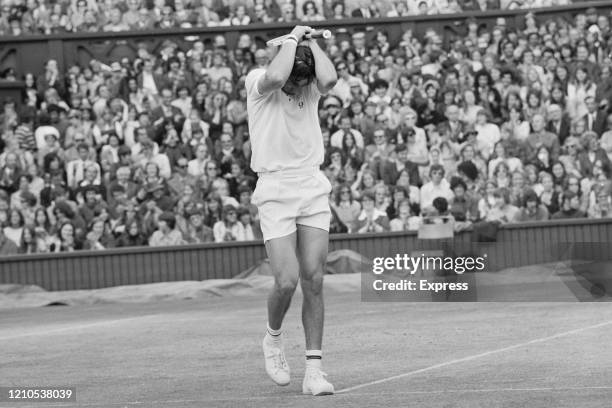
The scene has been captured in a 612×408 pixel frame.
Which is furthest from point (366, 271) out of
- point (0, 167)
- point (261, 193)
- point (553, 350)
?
point (261, 193)

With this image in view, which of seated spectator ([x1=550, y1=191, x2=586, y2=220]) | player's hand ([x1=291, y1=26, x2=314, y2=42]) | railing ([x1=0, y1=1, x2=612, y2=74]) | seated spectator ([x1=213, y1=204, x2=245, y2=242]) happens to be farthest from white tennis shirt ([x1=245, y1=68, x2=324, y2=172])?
railing ([x1=0, y1=1, x2=612, y2=74])

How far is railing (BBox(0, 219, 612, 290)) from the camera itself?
1994cm

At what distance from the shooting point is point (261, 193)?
844 centimetres

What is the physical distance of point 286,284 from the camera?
8344mm

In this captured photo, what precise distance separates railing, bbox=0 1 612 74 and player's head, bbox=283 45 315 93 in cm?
1777

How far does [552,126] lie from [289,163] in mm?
14838

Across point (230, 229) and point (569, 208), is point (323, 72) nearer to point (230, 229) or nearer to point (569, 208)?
point (230, 229)

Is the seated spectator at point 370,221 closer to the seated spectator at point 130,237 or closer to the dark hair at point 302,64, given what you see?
the seated spectator at point 130,237

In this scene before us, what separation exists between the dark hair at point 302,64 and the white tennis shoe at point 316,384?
1.75 metres

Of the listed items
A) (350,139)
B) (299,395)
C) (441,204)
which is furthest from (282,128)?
(350,139)

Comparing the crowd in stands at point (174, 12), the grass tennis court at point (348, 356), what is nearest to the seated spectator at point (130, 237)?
the grass tennis court at point (348, 356)

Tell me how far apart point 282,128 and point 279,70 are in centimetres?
43

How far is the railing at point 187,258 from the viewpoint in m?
19.9

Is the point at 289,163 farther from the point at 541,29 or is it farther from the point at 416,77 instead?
the point at 541,29
